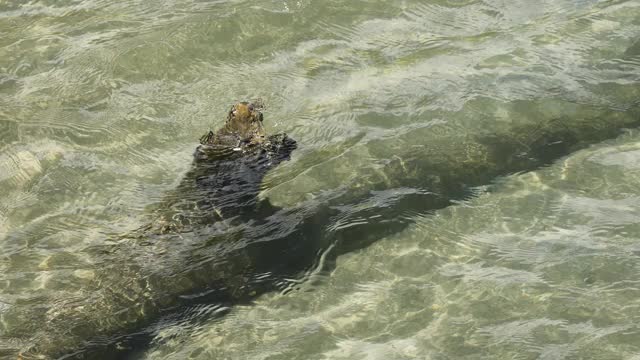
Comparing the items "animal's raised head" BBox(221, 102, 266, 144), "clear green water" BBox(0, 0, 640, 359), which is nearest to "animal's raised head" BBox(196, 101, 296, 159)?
"animal's raised head" BBox(221, 102, 266, 144)

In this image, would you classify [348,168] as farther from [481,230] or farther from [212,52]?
[212,52]

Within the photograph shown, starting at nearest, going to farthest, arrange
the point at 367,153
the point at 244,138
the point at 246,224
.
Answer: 1. the point at 246,224
2. the point at 244,138
3. the point at 367,153

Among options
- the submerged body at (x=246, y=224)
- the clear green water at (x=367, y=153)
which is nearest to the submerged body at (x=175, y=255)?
the submerged body at (x=246, y=224)

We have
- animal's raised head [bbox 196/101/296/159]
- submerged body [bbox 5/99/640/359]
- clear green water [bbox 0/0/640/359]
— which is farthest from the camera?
animal's raised head [bbox 196/101/296/159]

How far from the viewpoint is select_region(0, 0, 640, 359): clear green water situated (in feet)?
17.0

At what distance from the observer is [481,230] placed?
589 cm

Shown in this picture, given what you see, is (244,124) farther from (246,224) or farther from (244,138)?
(246,224)

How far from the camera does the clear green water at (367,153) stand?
5176 mm

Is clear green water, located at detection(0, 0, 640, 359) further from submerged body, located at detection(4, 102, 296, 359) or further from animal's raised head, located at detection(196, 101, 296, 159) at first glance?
animal's raised head, located at detection(196, 101, 296, 159)

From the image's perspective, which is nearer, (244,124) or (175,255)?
(175,255)

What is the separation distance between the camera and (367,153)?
22.0 feet

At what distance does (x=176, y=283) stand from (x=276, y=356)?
3.37 feet

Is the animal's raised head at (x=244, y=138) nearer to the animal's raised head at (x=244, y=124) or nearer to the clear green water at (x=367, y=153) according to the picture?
the animal's raised head at (x=244, y=124)

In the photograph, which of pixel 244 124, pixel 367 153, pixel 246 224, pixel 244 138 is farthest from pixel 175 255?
pixel 367 153
